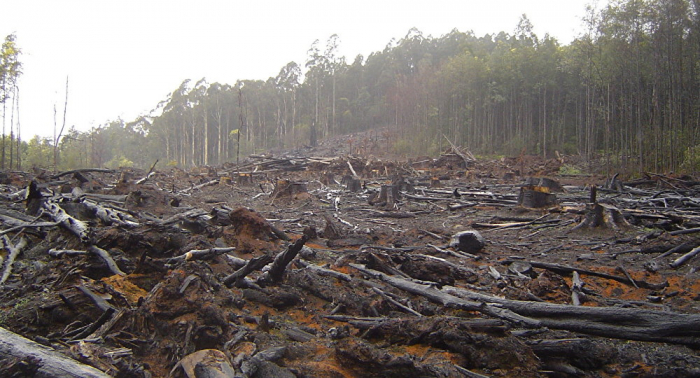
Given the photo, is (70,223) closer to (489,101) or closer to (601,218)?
(601,218)

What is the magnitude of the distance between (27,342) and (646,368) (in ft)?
13.0

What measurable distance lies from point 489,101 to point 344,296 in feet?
114

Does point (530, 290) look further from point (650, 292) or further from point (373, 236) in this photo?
point (373, 236)

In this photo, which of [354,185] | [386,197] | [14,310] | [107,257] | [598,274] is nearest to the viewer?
[14,310]

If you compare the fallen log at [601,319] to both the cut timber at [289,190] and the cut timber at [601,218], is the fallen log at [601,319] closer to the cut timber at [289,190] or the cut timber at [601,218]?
the cut timber at [601,218]

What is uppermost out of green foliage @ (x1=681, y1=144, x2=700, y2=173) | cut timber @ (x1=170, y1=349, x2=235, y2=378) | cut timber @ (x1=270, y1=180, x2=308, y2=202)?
green foliage @ (x1=681, y1=144, x2=700, y2=173)

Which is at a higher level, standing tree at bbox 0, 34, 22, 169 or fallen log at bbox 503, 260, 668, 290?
standing tree at bbox 0, 34, 22, 169

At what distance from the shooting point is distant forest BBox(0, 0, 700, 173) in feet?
64.0

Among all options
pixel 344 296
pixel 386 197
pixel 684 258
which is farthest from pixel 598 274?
pixel 386 197

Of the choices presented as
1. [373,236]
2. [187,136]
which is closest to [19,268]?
[373,236]

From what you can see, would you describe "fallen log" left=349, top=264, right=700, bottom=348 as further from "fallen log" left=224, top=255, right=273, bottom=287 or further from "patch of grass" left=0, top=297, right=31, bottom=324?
"patch of grass" left=0, top=297, right=31, bottom=324

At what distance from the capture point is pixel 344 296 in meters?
4.15

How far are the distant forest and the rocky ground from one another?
14870mm

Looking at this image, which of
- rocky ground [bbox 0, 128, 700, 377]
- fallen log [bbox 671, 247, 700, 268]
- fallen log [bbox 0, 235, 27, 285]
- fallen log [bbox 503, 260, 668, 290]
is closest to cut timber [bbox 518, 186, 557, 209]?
rocky ground [bbox 0, 128, 700, 377]
